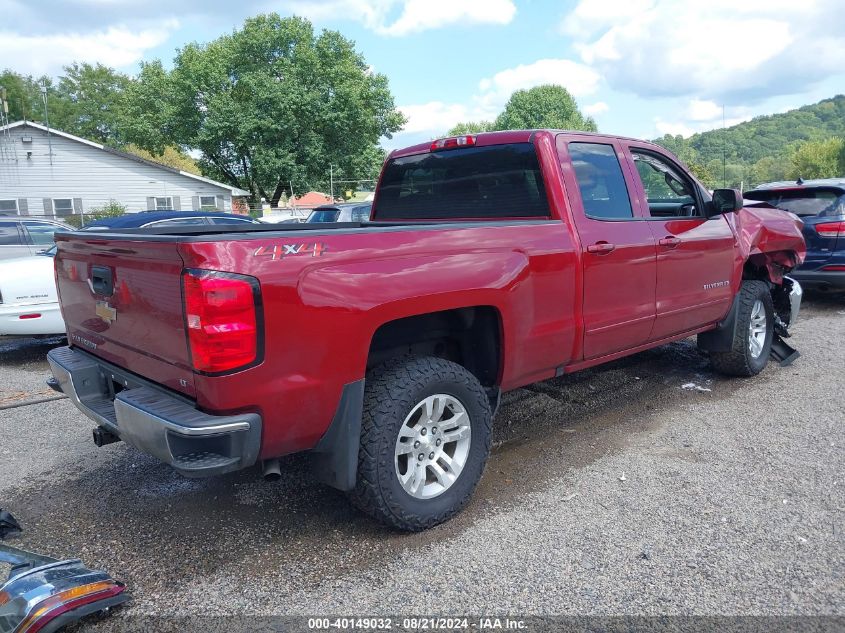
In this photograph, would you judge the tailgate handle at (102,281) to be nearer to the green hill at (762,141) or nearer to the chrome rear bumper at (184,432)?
the chrome rear bumper at (184,432)

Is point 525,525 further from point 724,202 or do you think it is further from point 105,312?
point 724,202

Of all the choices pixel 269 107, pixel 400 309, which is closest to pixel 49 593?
pixel 400 309

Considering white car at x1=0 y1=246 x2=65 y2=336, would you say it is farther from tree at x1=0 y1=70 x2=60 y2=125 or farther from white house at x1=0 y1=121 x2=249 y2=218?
tree at x1=0 y1=70 x2=60 y2=125

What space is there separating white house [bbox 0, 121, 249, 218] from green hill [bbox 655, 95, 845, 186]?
25.1 m

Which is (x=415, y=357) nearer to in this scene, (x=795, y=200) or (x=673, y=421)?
(x=673, y=421)

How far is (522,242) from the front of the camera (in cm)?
347

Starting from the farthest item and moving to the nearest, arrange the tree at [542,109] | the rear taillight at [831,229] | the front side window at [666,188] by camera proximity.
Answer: the tree at [542,109] < the rear taillight at [831,229] < the front side window at [666,188]

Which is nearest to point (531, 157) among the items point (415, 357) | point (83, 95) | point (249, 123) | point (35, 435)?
point (415, 357)

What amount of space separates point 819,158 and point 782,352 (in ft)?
268

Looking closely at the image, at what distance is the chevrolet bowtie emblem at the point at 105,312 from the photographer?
306cm

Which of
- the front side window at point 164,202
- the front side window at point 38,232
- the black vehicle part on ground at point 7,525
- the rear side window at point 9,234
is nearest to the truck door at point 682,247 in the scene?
the black vehicle part on ground at point 7,525

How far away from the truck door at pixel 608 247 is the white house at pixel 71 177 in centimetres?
2902

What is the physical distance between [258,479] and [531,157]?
255cm

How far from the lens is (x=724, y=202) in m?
4.82
